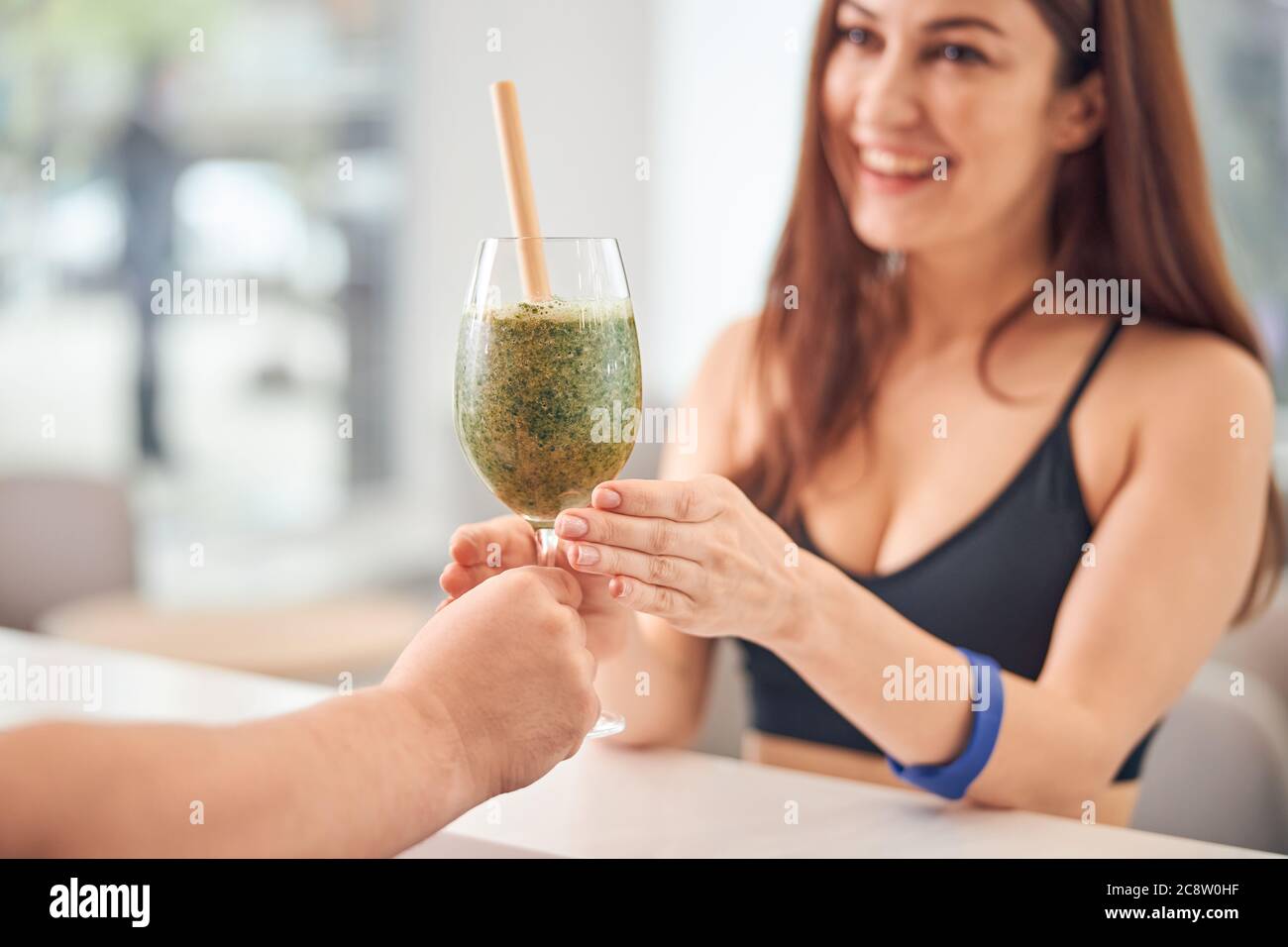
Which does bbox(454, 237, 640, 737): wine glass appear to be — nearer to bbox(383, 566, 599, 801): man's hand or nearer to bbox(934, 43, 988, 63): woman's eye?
bbox(383, 566, 599, 801): man's hand

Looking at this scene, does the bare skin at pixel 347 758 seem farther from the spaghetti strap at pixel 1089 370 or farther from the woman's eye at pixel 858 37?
the woman's eye at pixel 858 37

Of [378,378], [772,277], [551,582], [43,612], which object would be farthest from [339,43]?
[551,582]

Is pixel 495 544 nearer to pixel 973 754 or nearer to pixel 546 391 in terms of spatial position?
pixel 546 391

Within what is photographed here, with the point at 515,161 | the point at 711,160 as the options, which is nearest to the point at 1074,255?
the point at 515,161

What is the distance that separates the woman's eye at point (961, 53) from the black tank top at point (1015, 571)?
1.31ft

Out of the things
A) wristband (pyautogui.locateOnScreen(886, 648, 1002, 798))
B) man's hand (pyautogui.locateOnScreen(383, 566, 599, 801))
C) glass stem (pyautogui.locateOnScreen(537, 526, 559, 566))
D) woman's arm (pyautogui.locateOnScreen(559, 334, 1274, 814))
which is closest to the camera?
man's hand (pyautogui.locateOnScreen(383, 566, 599, 801))

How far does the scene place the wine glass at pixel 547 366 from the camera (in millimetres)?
1043

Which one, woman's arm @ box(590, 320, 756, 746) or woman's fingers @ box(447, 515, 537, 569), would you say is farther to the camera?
woman's arm @ box(590, 320, 756, 746)

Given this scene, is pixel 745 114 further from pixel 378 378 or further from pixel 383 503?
pixel 383 503

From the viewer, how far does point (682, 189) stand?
5.81 meters

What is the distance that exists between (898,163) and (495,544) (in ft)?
2.75

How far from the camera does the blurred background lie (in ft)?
15.7

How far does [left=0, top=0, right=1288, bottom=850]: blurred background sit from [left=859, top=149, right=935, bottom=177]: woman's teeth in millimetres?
2481

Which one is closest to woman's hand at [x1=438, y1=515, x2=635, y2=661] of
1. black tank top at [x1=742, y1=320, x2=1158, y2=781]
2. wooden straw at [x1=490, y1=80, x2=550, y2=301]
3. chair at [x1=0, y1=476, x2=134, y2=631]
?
wooden straw at [x1=490, y1=80, x2=550, y2=301]
